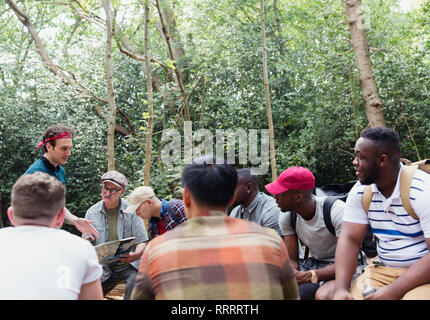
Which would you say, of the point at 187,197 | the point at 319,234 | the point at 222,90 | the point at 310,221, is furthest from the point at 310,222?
the point at 222,90

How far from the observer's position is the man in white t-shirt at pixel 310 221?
3027 mm

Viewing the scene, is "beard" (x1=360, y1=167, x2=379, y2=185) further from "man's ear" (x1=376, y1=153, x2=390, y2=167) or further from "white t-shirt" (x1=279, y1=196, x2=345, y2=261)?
"white t-shirt" (x1=279, y1=196, x2=345, y2=261)

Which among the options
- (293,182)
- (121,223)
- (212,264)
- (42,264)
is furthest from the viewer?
(121,223)

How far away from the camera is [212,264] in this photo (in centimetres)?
151

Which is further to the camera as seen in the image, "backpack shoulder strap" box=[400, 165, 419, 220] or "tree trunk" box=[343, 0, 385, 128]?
"tree trunk" box=[343, 0, 385, 128]

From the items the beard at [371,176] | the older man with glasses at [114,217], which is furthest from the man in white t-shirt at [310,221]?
the older man with glasses at [114,217]

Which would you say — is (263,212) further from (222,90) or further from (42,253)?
(222,90)

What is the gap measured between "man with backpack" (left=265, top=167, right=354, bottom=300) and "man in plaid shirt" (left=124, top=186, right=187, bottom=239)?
3.48 ft

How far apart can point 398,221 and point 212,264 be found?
154 centimetres

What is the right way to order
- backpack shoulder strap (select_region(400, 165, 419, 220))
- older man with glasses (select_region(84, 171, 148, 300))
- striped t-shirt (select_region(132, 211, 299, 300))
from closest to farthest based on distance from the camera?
striped t-shirt (select_region(132, 211, 299, 300)) → backpack shoulder strap (select_region(400, 165, 419, 220)) → older man with glasses (select_region(84, 171, 148, 300))

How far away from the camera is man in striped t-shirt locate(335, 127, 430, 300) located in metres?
2.35

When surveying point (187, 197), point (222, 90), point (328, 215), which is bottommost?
point (328, 215)

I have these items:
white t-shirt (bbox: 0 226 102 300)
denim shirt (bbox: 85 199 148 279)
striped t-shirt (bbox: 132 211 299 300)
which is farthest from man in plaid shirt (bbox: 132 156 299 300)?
denim shirt (bbox: 85 199 148 279)
